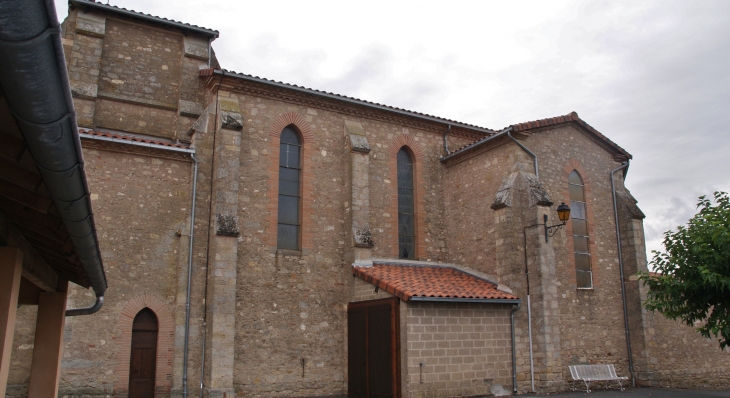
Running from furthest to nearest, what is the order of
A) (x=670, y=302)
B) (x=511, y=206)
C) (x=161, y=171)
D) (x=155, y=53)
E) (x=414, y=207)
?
1. (x=414, y=207)
2. (x=155, y=53)
3. (x=511, y=206)
4. (x=161, y=171)
5. (x=670, y=302)

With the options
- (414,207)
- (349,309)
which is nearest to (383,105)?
(414,207)

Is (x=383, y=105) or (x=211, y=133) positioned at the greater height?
→ (x=383, y=105)

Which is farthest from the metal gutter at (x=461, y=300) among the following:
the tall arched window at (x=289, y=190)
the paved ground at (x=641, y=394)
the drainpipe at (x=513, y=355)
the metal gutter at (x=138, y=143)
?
the metal gutter at (x=138, y=143)

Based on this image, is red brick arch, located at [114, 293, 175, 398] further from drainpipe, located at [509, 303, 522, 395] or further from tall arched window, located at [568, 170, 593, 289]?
tall arched window, located at [568, 170, 593, 289]

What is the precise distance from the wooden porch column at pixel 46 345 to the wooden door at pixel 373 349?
25.5ft

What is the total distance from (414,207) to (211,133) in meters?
6.77

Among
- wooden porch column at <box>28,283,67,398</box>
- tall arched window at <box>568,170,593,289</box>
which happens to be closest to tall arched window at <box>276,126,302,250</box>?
wooden porch column at <box>28,283,67,398</box>

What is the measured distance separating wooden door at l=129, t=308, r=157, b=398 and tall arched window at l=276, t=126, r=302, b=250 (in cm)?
389

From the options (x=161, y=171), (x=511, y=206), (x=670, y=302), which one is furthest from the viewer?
(x=511, y=206)

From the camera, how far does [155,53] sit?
57.3 feet

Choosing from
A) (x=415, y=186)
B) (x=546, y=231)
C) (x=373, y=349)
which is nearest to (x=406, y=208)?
(x=415, y=186)

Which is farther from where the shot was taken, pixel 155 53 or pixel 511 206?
pixel 155 53

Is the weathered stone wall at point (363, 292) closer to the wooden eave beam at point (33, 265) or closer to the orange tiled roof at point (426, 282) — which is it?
the orange tiled roof at point (426, 282)

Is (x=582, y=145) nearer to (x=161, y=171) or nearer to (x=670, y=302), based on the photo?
(x=670, y=302)
